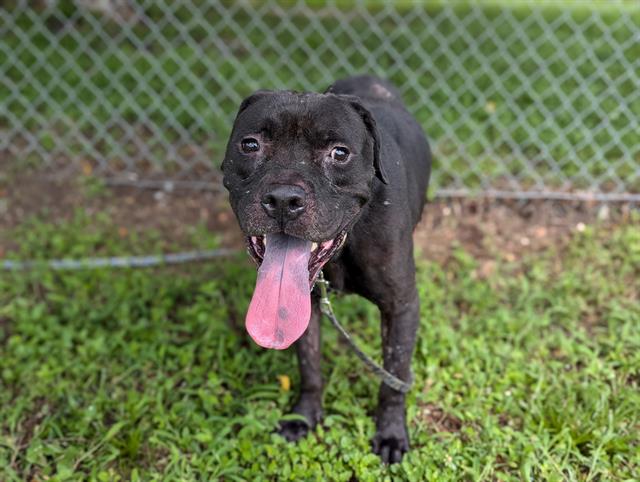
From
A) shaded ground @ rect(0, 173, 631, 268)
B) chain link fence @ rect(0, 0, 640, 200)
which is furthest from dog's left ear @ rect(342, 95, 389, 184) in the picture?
chain link fence @ rect(0, 0, 640, 200)

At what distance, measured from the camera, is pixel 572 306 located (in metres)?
3.91

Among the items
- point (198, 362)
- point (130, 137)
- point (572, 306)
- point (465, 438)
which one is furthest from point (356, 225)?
point (130, 137)

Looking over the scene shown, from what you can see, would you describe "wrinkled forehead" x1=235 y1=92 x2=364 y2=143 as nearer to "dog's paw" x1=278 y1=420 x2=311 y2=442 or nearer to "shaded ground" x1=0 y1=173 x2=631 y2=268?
"dog's paw" x1=278 y1=420 x2=311 y2=442

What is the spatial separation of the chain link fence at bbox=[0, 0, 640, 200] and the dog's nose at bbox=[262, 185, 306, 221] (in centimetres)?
285

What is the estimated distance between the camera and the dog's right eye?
2.48 meters

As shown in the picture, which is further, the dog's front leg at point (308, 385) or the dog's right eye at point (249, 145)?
the dog's front leg at point (308, 385)

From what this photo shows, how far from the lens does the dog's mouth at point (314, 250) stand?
245 centimetres

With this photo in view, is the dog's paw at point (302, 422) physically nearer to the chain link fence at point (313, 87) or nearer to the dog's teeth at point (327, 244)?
the dog's teeth at point (327, 244)

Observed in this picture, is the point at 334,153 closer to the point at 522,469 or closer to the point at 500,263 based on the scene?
the point at 522,469

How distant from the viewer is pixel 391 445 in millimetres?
3012

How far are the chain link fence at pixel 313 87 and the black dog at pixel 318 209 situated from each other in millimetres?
2270

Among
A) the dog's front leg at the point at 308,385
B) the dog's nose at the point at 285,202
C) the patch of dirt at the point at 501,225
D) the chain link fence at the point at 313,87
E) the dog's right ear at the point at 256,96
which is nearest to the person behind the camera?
the dog's nose at the point at 285,202

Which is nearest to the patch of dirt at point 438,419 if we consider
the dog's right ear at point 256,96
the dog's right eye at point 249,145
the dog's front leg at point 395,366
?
the dog's front leg at point 395,366

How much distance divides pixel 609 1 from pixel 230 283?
512 centimetres
